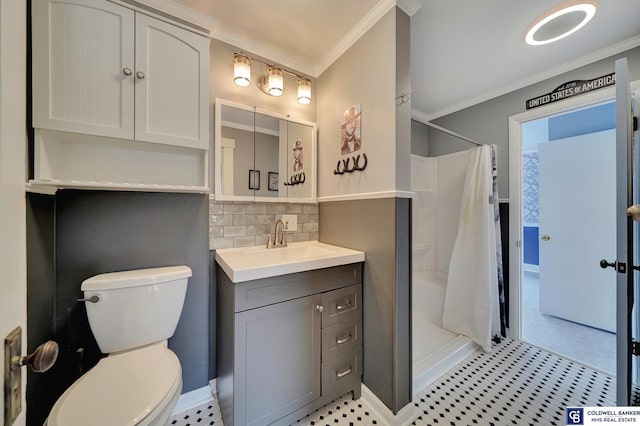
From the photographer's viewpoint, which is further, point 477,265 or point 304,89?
point 477,265

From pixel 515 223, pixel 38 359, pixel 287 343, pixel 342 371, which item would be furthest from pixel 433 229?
pixel 38 359

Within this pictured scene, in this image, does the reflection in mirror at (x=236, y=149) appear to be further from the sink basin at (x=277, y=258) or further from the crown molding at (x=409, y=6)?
the crown molding at (x=409, y=6)

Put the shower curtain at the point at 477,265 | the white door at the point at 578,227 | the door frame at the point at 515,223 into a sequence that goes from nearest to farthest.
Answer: the shower curtain at the point at 477,265 < the door frame at the point at 515,223 < the white door at the point at 578,227

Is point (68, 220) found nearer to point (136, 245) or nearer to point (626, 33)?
point (136, 245)

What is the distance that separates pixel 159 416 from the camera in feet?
2.84

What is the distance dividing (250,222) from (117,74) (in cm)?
106

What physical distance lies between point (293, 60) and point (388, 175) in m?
1.29

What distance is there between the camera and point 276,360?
121 centimetres

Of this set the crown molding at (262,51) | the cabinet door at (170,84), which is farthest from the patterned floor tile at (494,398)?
the crown molding at (262,51)

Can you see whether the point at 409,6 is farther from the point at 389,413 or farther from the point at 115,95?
the point at 389,413

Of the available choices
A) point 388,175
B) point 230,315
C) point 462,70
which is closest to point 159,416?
point 230,315

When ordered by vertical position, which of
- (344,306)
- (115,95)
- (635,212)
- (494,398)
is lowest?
(494,398)

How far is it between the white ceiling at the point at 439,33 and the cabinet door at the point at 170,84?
16 centimetres

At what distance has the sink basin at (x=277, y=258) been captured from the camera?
113 cm
